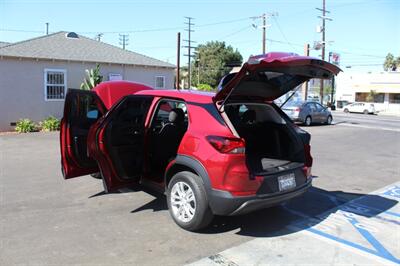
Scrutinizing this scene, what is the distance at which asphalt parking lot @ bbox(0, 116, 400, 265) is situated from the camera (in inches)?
160

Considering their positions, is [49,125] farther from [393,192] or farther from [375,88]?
[375,88]

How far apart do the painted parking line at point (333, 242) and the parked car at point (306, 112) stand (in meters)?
16.0

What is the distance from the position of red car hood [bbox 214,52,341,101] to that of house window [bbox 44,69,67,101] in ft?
47.9

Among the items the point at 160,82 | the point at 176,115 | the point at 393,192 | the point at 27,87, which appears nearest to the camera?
the point at 176,115

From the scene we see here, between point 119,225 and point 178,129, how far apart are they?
1613mm

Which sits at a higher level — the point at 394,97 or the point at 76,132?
the point at 394,97

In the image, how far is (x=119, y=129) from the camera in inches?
216

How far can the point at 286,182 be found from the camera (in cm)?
479

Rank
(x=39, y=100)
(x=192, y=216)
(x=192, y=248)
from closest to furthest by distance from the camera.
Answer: (x=192, y=248), (x=192, y=216), (x=39, y=100)

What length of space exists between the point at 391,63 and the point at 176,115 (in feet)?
259

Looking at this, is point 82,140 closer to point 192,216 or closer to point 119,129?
point 119,129

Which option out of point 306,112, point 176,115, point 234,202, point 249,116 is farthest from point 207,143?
point 306,112

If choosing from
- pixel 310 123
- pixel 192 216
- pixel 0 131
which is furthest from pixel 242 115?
pixel 310 123

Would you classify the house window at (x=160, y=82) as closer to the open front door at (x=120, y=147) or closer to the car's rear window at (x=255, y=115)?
the open front door at (x=120, y=147)
